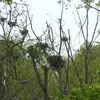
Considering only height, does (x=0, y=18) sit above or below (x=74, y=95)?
above

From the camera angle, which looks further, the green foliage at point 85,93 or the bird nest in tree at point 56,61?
the bird nest in tree at point 56,61

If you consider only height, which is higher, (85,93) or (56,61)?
(56,61)

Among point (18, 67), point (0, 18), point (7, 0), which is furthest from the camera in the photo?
point (18, 67)

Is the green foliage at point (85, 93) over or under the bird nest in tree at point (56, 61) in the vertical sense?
under

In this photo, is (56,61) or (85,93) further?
(56,61)

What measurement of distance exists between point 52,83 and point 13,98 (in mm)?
4973

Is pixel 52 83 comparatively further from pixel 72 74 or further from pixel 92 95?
pixel 92 95

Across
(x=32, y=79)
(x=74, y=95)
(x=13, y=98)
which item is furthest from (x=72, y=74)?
(x=74, y=95)

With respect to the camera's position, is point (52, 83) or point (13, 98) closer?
point (13, 98)

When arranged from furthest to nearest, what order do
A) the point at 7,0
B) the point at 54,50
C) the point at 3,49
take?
the point at 54,50 → the point at 3,49 → the point at 7,0

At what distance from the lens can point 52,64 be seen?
19.1 metres

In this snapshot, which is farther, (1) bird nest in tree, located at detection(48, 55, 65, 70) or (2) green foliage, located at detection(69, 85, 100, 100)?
(1) bird nest in tree, located at detection(48, 55, 65, 70)

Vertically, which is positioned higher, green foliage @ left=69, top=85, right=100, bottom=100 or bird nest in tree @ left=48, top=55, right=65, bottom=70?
bird nest in tree @ left=48, top=55, right=65, bottom=70

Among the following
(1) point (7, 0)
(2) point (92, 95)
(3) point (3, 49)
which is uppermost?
(3) point (3, 49)
